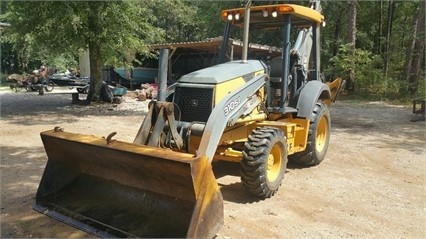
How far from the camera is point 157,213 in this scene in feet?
12.4

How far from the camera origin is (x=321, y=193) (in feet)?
16.6

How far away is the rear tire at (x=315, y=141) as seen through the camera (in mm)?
5969

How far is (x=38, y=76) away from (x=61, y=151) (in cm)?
→ 1905

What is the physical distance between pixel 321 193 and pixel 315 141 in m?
1.21

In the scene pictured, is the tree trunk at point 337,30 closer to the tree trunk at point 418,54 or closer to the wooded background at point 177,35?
the wooded background at point 177,35

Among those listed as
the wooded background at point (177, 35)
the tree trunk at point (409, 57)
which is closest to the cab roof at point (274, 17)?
the wooded background at point (177, 35)

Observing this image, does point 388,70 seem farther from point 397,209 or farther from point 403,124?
point 397,209

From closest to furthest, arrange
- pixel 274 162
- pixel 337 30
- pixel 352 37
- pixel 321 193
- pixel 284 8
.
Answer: pixel 274 162
pixel 321 193
pixel 284 8
pixel 352 37
pixel 337 30

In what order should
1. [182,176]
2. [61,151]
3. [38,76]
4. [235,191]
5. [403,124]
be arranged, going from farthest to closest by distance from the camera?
[38,76] → [403,124] → [235,191] → [61,151] → [182,176]

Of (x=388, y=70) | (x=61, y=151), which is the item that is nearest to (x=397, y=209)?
(x=61, y=151)

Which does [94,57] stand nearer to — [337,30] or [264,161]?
[264,161]

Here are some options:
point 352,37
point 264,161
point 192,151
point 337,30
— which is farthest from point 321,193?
point 337,30

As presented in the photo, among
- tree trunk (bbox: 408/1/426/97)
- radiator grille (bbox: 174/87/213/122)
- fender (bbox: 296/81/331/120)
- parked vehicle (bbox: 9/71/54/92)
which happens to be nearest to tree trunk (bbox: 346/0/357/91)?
tree trunk (bbox: 408/1/426/97)

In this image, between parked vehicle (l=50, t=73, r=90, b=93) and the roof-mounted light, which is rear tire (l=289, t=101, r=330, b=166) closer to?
the roof-mounted light
